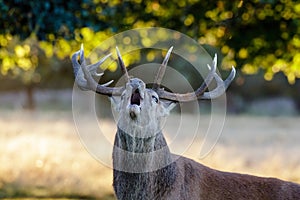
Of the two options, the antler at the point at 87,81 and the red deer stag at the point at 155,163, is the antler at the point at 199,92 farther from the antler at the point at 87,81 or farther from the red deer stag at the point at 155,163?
the antler at the point at 87,81

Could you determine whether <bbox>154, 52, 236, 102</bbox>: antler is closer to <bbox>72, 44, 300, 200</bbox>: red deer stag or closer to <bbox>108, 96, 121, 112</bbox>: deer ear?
<bbox>72, 44, 300, 200</bbox>: red deer stag

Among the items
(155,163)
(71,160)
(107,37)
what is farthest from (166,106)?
(71,160)

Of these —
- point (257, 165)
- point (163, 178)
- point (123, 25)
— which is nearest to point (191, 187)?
point (163, 178)

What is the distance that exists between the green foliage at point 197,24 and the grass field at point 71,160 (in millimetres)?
2503

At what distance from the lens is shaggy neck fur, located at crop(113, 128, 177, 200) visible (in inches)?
303

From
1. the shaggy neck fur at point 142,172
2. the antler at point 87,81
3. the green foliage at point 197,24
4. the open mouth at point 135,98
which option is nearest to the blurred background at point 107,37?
the green foliage at point 197,24

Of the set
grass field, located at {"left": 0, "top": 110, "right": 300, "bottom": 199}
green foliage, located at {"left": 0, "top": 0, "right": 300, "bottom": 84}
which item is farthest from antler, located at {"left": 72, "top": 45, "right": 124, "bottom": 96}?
grass field, located at {"left": 0, "top": 110, "right": 300, "bottom": 199}

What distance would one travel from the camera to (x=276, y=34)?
12773 mm

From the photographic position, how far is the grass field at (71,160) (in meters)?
14.0

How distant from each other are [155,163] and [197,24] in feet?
17.6

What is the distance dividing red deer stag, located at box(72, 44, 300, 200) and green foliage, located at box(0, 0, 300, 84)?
3861 mm

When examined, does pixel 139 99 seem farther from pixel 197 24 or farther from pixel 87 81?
pixel 197 24

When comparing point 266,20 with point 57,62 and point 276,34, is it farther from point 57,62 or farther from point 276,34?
point 57,62

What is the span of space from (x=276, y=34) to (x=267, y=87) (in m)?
26.2
